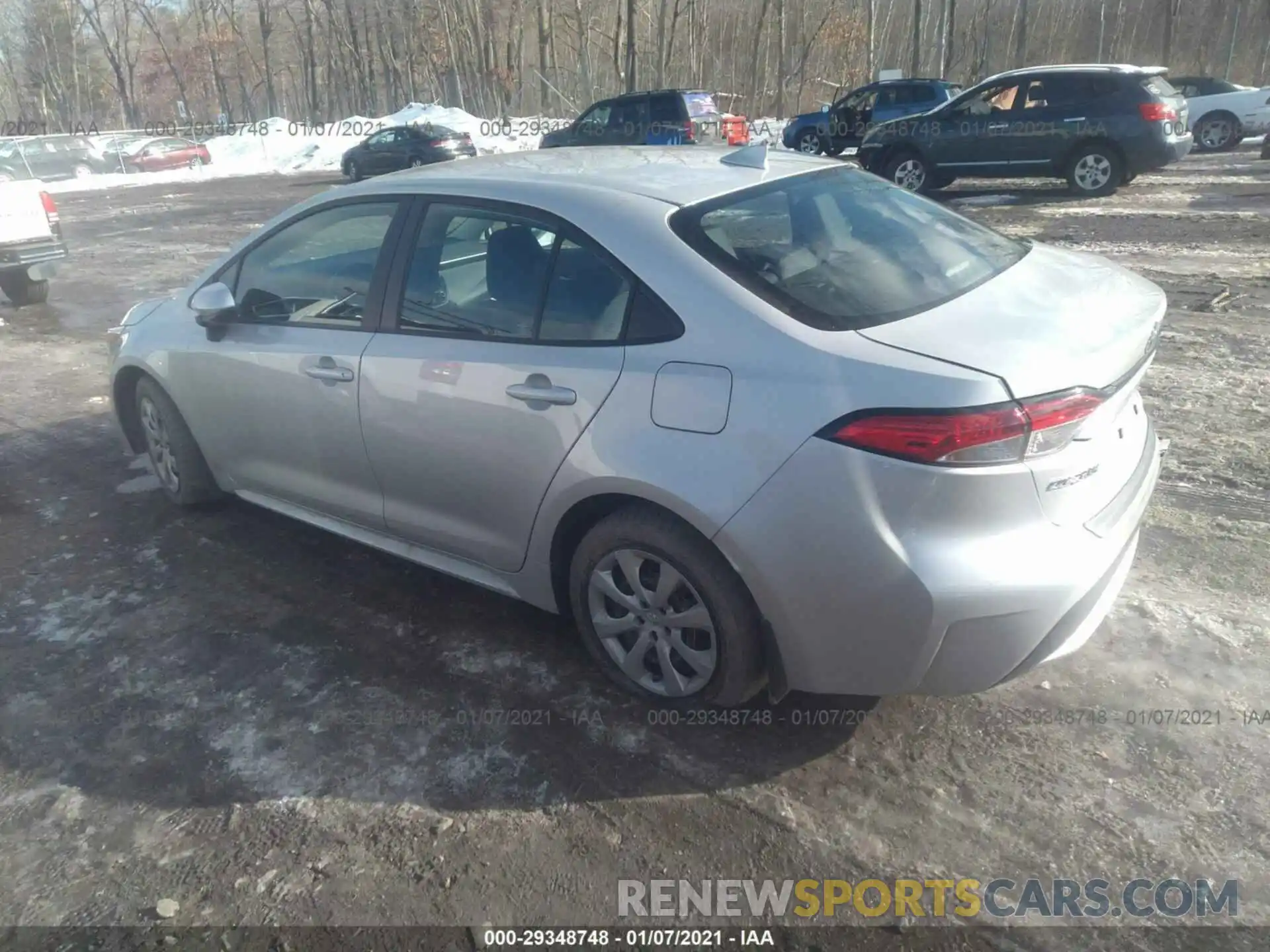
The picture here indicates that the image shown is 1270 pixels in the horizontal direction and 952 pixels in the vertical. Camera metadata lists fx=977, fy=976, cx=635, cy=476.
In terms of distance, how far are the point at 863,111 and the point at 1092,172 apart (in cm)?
875

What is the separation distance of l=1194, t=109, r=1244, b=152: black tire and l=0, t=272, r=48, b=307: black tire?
20595 mm

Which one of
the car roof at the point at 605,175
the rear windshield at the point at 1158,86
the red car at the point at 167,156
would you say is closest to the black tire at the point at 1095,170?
the rear windshield at the point at 1158,86

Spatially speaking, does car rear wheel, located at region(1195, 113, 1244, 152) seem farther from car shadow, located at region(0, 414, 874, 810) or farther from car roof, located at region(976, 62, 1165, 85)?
car shadow, located at region(0, 414, 874, 810)

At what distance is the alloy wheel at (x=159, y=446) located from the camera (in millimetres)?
4891

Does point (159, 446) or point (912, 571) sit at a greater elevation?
point (912, 571)

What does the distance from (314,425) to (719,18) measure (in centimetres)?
4886

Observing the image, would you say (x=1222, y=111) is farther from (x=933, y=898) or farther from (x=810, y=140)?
(x=933, y=898)

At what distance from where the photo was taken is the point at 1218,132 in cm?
1955

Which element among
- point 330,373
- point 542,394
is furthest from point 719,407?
point 330,373

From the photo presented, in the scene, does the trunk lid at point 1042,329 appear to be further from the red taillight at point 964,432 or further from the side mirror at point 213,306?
the side mirror at point 213,306

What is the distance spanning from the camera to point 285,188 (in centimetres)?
2556

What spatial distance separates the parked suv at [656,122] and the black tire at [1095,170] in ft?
26.2

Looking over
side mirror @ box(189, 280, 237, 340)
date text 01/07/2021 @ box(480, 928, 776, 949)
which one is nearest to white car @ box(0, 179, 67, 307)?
side mirror @ box(189, 280, 237, 340)

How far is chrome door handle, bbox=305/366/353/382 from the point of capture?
3693 millimetres
